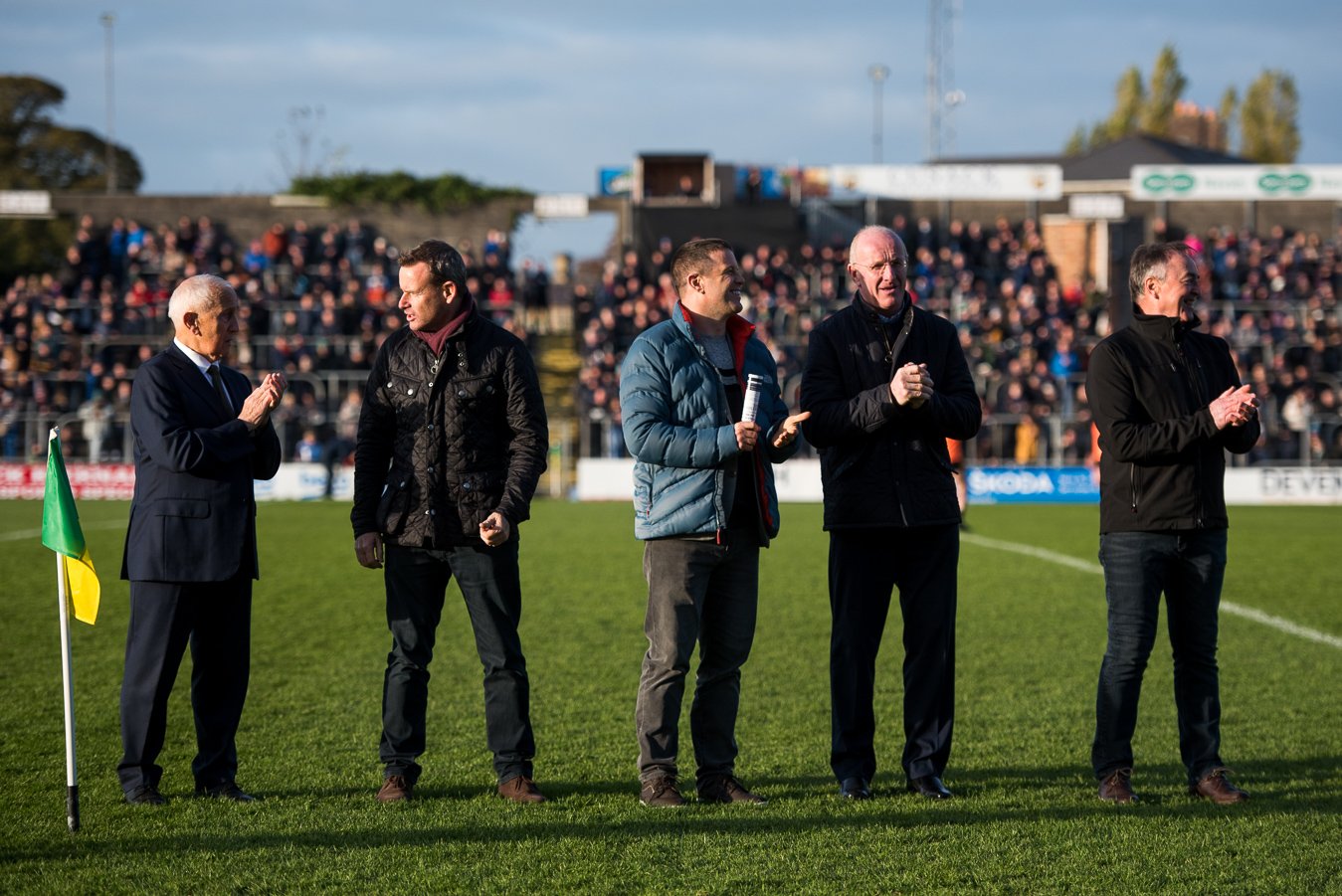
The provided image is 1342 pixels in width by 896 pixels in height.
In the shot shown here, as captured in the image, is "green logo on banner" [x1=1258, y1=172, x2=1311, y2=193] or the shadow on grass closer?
the shadow on grass

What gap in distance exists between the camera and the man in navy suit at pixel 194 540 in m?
5.55

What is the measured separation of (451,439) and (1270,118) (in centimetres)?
8221

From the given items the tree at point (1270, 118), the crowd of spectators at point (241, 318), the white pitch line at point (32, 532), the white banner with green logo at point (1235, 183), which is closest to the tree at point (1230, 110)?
the tree at point (1270, 118)

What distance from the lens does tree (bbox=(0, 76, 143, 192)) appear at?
56406 mm

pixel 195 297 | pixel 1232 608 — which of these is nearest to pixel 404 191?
pixel 1232 608

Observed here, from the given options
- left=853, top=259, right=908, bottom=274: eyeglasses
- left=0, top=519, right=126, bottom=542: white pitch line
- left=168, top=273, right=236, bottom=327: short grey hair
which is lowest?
left=0, top=519, right=126, bottom=542: white pitch line

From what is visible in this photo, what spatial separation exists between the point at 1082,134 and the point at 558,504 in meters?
71.8

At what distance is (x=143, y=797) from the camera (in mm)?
5527

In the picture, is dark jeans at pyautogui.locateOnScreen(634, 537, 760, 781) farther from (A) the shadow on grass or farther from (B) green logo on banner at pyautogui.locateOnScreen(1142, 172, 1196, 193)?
(B) green logo on banner at pyautogui.locateOnScreen(1142, 172, 1196, 193)

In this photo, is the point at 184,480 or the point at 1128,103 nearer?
the point at 184,480

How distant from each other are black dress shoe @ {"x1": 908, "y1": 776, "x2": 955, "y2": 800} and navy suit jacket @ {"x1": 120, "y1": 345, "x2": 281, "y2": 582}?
2.72 metres

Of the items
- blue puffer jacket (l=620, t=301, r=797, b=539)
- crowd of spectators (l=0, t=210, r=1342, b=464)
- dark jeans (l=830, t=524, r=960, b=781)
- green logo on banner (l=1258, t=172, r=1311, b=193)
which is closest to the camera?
blue puffer jacket (l=620, t=301, r=797, b=539)

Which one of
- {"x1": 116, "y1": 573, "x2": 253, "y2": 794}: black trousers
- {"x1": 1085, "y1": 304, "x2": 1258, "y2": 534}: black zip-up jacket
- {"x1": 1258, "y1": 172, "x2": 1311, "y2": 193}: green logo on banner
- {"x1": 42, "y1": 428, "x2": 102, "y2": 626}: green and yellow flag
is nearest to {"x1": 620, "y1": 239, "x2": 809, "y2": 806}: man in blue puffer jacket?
{"x1": 1085, "y1": 304, "x2": 1258, "y2": 534}: black zip-up jacket

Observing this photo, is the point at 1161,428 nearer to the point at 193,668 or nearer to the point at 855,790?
the point at 855,790
